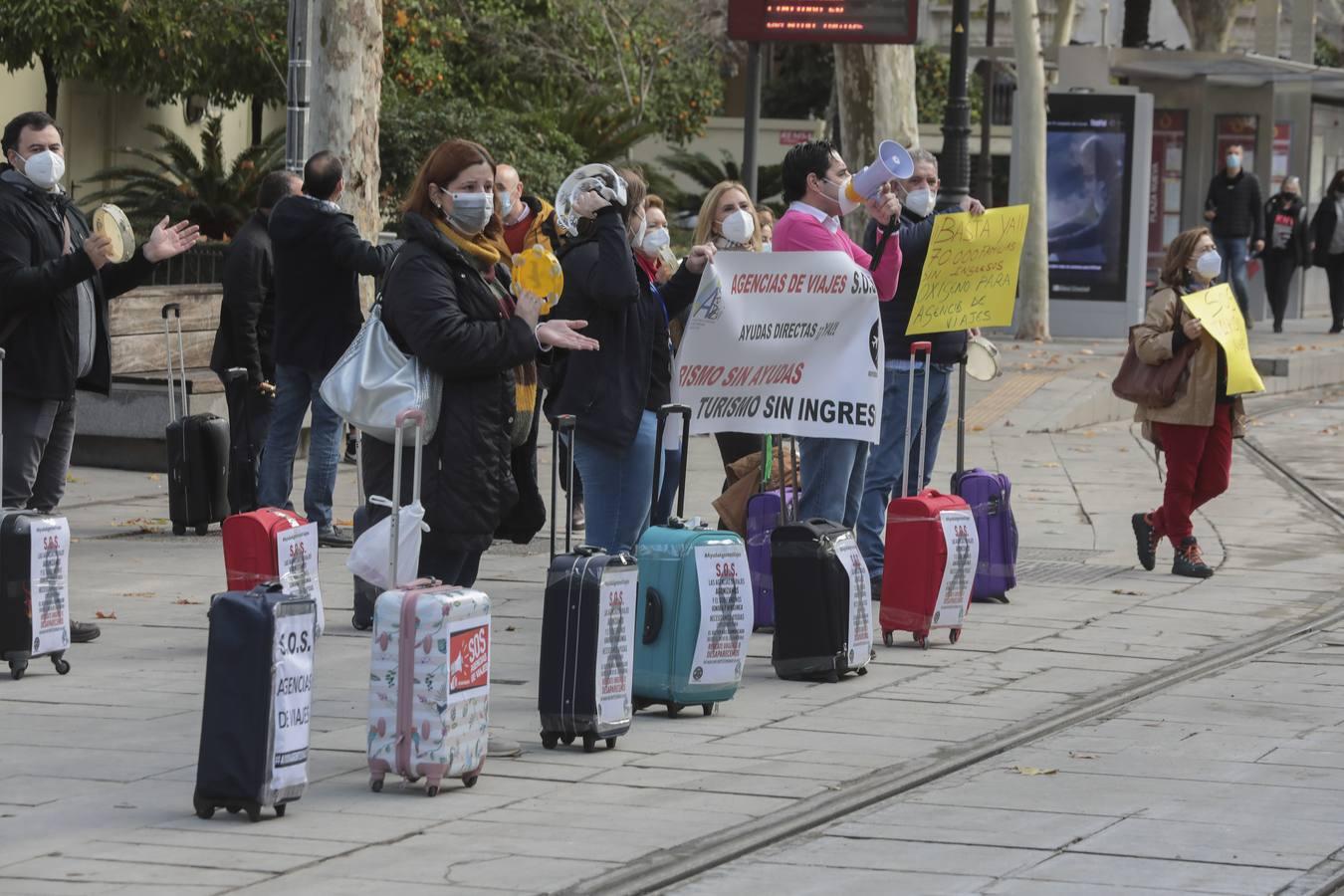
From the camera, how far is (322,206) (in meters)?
11.0

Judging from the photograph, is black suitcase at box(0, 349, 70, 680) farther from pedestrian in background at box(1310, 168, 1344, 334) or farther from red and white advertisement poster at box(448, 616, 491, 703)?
pedestrian in background at box(1310, 168, 1344, 334)

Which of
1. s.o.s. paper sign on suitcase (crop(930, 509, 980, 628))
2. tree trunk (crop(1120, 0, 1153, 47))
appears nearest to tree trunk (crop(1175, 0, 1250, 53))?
tree trunk (crop(1120, 0, 1153, 47))

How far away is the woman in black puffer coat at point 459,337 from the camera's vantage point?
6914mm

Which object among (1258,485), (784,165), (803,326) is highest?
(784,165)

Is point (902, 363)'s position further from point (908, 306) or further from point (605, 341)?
point (605, 341)

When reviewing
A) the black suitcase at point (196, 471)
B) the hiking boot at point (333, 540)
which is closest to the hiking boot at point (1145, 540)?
the hiking boot at point (333, 540)

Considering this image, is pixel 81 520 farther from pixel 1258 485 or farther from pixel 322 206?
pixel 1258 485

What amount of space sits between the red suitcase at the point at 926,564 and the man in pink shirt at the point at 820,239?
0.74ft

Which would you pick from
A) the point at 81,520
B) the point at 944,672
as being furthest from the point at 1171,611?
the point at 81,520

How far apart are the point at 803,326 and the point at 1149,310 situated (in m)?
2.98

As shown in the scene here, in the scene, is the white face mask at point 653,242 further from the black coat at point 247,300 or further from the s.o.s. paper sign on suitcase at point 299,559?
the black coat at point 247,300

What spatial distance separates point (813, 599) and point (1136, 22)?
38660mm

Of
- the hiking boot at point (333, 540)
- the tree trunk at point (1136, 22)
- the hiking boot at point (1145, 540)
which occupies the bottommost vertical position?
the hiking boot at point (333, 540)

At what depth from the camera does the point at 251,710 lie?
618 centimetres
